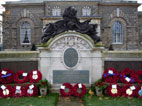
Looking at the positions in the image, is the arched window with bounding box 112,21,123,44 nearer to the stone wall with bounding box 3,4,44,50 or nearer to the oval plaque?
the stone wall with bounding box 3,4,44,50

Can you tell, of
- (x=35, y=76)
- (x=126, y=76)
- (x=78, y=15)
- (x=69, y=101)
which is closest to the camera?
(x=69, y=101)

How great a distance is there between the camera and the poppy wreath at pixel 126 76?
682 centimetres

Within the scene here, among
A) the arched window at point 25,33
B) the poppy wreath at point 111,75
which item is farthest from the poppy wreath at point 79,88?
the arched window at point 25,33

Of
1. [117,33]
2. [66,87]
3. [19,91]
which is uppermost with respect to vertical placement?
[117,33]

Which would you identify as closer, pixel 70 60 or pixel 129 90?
pixel 129 90

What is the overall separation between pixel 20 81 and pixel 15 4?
909 inches

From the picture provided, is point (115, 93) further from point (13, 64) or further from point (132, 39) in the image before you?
point (132, 39)

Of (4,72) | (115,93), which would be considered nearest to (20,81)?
(4,72)

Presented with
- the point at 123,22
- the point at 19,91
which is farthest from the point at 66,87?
the point at 123,22

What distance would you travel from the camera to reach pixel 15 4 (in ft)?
85.5

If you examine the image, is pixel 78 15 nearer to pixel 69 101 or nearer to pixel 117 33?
pixel 117 33

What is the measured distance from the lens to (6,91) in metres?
6.48

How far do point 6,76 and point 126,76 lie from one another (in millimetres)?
5790

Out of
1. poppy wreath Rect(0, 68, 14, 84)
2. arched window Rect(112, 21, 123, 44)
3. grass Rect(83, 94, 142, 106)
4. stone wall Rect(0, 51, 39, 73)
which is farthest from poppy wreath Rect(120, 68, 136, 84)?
arched window Rect(112, 21, 123, 44)
